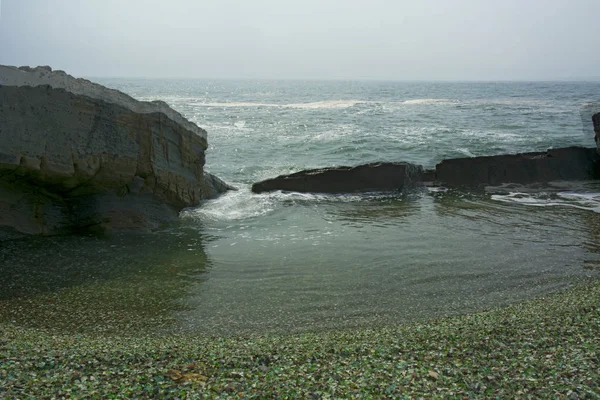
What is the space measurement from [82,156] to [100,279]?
9.57ft

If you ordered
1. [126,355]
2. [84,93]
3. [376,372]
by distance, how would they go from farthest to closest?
[84,93], [126,355], [376,372]

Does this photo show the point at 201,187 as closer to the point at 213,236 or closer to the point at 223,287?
the point at 213,236

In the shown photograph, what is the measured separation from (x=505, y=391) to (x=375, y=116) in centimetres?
3468

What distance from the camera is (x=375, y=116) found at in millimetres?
37906

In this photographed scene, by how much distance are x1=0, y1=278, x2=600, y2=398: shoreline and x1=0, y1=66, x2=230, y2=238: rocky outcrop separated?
4.24 meters

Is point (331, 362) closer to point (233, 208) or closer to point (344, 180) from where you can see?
point (233, 208)

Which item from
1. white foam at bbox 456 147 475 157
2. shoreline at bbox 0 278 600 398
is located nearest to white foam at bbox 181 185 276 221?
shoreline at bbox 0 278 600 398

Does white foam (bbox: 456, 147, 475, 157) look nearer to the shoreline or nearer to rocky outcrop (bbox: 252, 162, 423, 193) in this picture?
rocky outcrop (bbox: 252, 162, 423, 193)

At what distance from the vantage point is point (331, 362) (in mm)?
4949

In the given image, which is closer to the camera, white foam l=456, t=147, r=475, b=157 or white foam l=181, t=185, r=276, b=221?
white foam l=181, t=185, r=276, b=221

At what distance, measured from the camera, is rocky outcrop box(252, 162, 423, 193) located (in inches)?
Answer: 559

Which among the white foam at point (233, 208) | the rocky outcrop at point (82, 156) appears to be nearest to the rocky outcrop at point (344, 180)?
the white foam at point (233, 208)

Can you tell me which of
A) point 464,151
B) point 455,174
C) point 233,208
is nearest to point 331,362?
point 233,208

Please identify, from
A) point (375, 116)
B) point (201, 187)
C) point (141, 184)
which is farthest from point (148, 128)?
point (375, 116)
